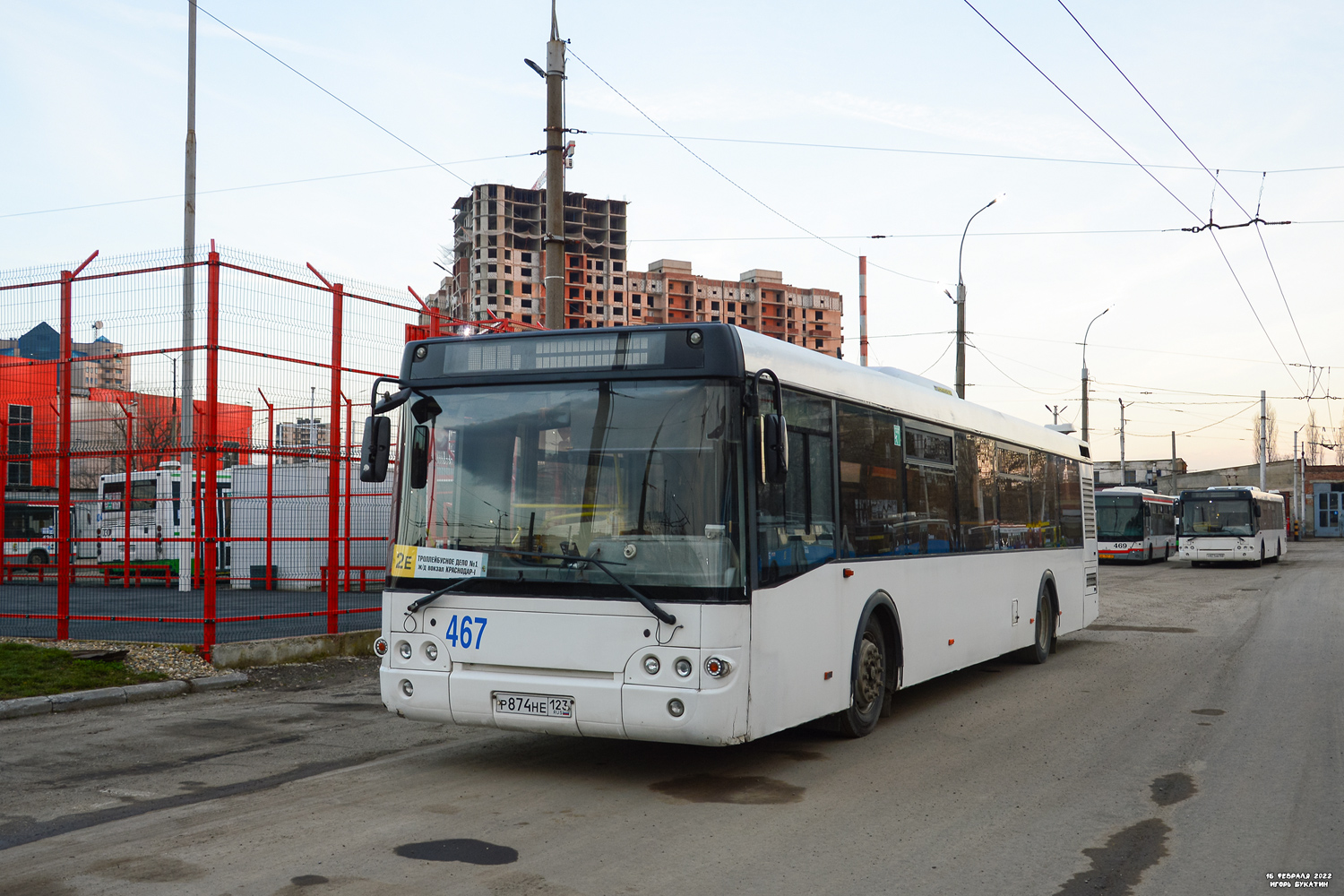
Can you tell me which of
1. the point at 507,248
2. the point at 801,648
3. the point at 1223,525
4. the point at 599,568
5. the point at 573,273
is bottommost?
the point at 801,648

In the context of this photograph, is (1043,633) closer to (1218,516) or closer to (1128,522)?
(1218,516)

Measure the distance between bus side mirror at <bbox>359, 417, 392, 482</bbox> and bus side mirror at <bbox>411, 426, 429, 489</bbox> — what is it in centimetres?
17

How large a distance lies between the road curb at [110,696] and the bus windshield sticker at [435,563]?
450 cm

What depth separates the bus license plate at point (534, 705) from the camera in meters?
6.73

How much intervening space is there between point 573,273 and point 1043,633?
128621 mm

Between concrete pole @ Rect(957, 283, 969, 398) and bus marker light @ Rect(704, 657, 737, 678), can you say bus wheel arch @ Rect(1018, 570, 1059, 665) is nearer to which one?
bus marker light @ Rect(704, 657, 737, 678)

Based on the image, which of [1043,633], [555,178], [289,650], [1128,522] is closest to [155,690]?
[289,650]

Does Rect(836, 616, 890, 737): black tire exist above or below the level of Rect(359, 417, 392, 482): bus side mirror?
below

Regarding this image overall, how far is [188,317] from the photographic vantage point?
12.5 m

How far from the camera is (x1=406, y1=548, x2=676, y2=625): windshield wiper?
651 cm

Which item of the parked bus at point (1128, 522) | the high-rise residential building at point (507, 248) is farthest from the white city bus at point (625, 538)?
the high-rise residential building at point (507, 248)

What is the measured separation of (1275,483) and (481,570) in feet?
373

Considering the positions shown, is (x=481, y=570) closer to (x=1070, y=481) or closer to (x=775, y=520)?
(x=775, y=520)

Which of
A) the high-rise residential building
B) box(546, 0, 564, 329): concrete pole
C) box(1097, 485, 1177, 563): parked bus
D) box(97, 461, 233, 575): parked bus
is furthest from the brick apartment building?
box(546, 0, 564, 329): concrete pole
